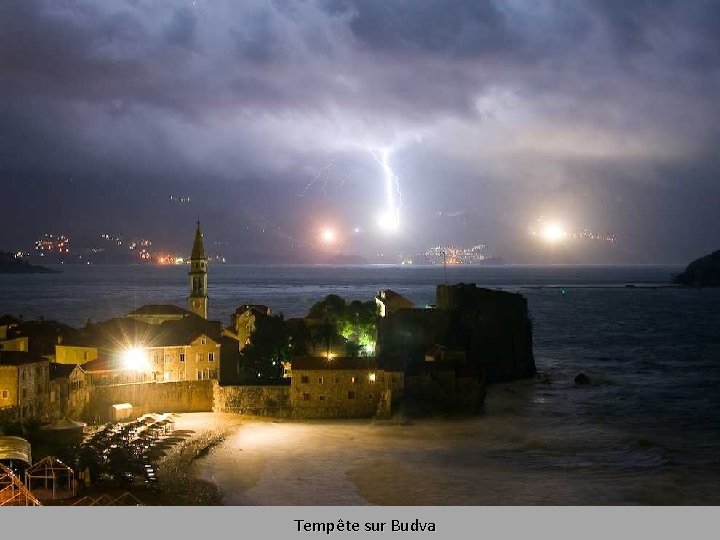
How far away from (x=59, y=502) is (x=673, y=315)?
4694 inches

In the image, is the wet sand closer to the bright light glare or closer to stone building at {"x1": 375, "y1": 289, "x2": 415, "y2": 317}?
→ the bright light glare

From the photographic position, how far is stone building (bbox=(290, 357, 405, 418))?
42719 millimetres

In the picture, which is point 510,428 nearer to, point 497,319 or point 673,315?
point 497,319

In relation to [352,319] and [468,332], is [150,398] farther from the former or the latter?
[468,332]

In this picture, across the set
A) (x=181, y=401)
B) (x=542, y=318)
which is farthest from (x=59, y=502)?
(x=542, y=318)

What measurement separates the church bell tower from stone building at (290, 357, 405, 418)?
24.9 m

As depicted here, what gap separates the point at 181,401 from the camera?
139 ft

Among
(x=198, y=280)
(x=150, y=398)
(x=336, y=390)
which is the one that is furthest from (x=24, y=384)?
(x=198, y=280)

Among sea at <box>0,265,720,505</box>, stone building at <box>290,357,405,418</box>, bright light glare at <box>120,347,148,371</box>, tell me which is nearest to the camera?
sea at <box>0,265,720,505</box>

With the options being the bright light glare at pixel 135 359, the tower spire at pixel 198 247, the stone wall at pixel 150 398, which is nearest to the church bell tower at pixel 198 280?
the tower spire at pixel 198 247

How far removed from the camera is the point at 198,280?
2603 inches

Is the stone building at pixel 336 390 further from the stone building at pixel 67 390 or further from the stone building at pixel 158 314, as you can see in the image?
the stone building at pixel 158 314

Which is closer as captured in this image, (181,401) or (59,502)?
(59,502)

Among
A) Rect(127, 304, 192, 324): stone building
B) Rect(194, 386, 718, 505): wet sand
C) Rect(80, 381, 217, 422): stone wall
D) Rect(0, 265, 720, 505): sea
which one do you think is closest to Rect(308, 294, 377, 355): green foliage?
Rect(0, 265, 720, 505): sea
